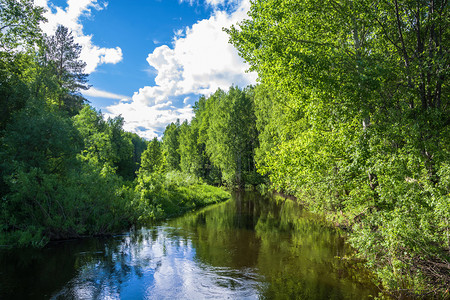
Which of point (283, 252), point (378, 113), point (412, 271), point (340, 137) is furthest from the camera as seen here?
point (283, 252)

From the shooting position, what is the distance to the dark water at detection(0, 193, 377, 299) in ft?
29.9

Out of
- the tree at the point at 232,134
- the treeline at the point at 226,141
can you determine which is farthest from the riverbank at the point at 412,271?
the tree at the point at 232,134

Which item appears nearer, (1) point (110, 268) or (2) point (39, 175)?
(1) point (110, 268)

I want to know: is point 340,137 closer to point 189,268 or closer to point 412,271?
point 412,271

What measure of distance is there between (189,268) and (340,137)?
8095 millimetres

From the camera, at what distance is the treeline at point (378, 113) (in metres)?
7.84

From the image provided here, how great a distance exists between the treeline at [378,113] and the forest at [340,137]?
5cm

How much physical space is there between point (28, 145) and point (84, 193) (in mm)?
4275

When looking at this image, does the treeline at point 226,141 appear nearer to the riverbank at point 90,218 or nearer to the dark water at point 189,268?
the riverbank at point 90,218

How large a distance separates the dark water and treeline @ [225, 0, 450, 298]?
91.7 inches

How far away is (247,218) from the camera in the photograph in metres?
22.6

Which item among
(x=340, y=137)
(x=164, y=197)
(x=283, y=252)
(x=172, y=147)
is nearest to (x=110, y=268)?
(x=283, y=252)

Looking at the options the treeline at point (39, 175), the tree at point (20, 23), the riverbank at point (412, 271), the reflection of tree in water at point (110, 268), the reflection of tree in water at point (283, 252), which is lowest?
the reflection of tree in water at point (283, 252)

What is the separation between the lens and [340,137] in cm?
998
